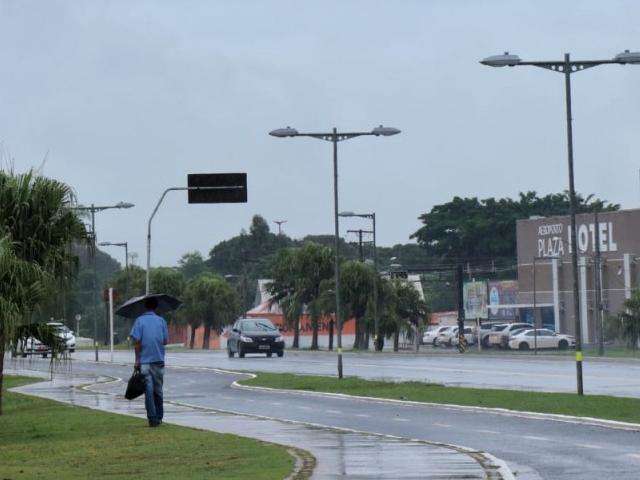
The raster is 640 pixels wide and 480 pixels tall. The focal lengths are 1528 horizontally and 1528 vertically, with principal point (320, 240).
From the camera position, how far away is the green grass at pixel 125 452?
52.2ft

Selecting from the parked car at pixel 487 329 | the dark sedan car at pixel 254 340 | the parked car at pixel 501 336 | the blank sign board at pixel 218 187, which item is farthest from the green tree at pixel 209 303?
the blank sign board at pixel 218 187

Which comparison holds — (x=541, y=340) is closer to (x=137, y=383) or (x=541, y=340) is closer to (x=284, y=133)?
(x=284, y=133)

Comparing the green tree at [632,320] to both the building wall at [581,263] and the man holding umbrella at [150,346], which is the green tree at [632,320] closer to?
the building wall at [581,263]

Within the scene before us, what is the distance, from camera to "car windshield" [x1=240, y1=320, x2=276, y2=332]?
221 ft

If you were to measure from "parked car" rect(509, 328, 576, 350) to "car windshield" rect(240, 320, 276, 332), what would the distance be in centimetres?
2177

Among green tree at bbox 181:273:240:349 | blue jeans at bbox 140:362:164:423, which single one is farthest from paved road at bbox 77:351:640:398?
green tree at bbox 181:273:240:349

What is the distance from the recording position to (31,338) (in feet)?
78.0

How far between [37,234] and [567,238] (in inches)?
2932

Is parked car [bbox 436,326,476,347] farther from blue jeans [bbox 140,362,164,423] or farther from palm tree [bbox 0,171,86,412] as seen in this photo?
blue jeans [bbox 140,362,164,423]

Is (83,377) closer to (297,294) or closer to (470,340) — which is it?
(297,294)

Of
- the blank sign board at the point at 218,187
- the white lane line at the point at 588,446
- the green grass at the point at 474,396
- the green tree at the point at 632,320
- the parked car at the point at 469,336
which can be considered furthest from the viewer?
the parked car at the point at 469,336

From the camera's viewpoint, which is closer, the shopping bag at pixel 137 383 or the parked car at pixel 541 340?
the shopping bag at pixel 137 383

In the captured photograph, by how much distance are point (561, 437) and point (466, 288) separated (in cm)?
7986

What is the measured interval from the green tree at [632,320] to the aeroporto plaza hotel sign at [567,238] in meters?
19.3
